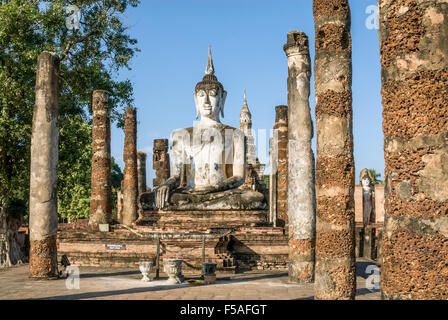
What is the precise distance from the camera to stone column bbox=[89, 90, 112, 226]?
14.6 m

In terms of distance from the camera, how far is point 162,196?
14703mm

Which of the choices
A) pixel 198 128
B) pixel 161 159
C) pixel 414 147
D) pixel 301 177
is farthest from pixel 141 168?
pixel 414 147

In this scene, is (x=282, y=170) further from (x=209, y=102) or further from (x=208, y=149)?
(x=209, y=102)

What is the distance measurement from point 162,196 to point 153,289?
5.85 m

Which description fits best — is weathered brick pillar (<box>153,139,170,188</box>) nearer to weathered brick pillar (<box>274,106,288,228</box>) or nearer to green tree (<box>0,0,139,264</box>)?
green tree (<box>0,0,139,264</box>)

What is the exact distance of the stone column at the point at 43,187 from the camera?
10078 millimetres

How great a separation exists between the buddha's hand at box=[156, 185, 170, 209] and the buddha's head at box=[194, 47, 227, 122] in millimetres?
2713

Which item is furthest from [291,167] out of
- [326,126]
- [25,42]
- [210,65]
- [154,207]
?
[25,42]

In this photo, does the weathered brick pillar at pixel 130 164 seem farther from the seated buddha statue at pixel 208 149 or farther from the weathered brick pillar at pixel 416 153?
the weathered brick pillar at pixel 416 153

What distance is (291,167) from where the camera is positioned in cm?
1013

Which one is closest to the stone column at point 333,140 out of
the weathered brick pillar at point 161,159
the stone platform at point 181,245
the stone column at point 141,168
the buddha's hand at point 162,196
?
the stone platform at point 181,245

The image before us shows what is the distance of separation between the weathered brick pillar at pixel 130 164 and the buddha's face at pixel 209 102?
255 cm

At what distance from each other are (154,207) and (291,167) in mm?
5715
